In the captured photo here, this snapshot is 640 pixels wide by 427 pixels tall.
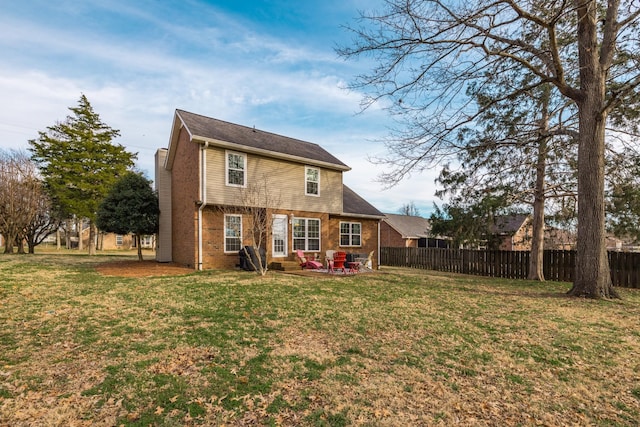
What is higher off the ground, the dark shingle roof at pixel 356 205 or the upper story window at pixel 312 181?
the upper story window at pixel 312 181

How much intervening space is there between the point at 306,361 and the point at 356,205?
16.1 meters

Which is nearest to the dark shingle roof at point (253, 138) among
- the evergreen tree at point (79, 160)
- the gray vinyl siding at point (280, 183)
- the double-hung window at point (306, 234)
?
the gray vinyl siding at point (280, 183)

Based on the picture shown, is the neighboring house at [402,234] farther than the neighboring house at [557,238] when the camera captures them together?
Yes

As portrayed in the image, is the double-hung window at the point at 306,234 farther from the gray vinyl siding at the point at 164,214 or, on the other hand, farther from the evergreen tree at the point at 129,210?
the evergreen tree at the point at 129,210

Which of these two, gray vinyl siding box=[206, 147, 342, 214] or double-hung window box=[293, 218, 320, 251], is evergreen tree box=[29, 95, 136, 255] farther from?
double-hung window box=[293, 218, 320, 251]

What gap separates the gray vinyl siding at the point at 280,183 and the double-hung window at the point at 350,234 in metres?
1.43

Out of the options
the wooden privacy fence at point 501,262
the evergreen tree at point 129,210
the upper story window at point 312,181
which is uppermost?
the upper story window at point 312,181

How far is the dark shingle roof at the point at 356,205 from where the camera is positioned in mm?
18850

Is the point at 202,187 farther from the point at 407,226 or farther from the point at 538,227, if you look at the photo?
the point at 407,226

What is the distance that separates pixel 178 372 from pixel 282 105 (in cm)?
1439

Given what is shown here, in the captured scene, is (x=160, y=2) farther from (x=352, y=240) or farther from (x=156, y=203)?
(x=352, y=240)

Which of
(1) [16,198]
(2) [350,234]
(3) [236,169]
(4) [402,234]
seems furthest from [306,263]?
(1) [16,198]

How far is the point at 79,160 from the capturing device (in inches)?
1070

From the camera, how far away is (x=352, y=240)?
62.4 ft
